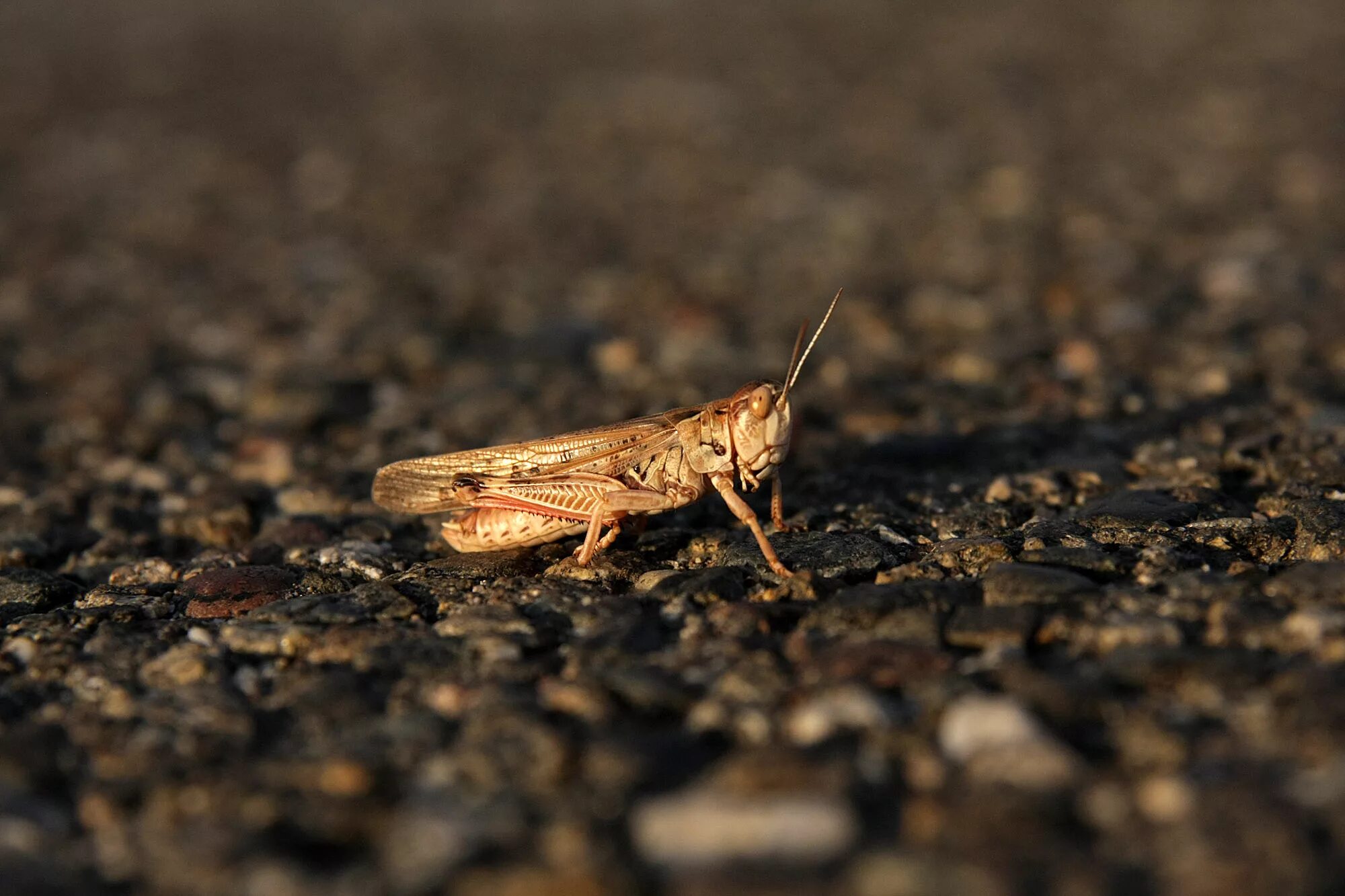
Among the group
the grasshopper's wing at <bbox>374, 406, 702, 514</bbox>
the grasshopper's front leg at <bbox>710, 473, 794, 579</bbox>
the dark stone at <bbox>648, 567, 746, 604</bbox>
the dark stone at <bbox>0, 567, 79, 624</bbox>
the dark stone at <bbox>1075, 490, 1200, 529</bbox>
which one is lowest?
the dark stone at <bbox>1075, 490, 1200, 529</bbox>

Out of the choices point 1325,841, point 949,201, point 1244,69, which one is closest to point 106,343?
point 949,201

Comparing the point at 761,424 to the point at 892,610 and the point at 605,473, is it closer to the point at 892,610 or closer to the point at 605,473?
the point at 605,473

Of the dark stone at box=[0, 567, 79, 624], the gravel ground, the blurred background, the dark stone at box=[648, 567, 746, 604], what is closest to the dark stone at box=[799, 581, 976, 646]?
the gravel ground

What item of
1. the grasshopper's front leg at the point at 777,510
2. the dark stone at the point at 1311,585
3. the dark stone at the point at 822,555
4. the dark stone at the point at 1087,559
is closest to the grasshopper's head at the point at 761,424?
the grasshopper's front leg at the point at 777,510

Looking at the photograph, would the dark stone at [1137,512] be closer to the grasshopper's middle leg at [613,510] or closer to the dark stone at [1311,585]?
the dark stone at [1311,585]

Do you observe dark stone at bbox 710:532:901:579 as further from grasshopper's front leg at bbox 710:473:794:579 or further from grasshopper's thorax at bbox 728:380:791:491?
grasshopper's thorax at bbox 728:380:791:491

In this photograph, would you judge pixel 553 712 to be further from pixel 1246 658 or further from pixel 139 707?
pixel 1246 658
